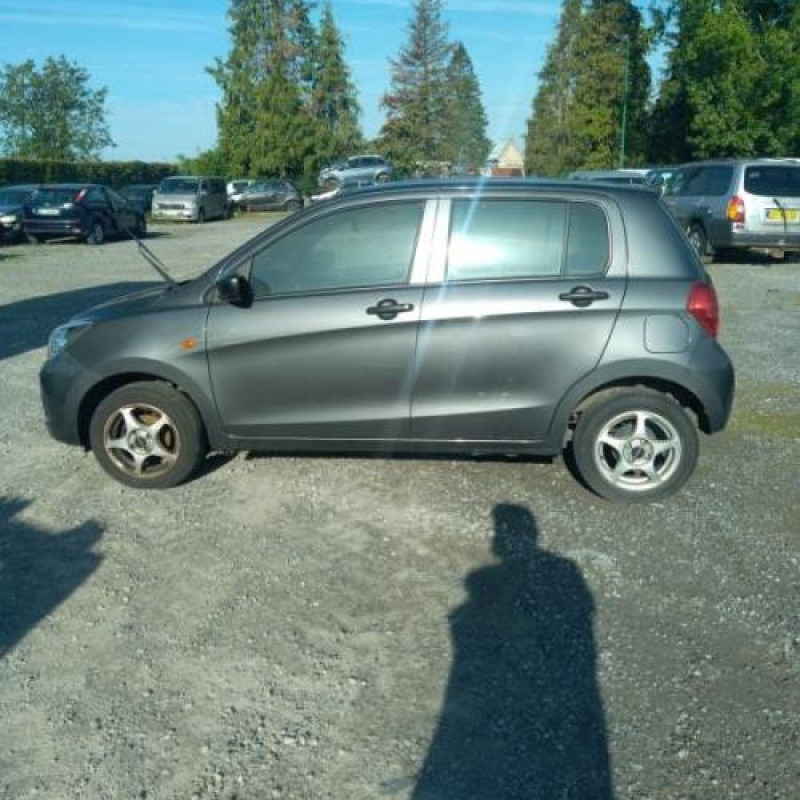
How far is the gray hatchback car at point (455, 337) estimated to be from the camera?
4676mm

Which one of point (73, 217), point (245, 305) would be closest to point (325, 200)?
point (245, 305)

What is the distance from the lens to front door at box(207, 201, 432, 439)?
4.75 m

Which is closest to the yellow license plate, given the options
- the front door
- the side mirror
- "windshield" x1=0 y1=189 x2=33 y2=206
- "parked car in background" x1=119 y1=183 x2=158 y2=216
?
the front door

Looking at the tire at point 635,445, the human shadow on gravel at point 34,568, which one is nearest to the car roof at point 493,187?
the tire at point 635,445

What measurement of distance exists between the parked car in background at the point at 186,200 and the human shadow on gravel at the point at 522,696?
3235 cm

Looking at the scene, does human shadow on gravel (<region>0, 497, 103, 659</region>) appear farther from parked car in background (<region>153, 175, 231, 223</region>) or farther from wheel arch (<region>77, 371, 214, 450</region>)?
parked car in background (<region>153, 175, 231, 223</region>)

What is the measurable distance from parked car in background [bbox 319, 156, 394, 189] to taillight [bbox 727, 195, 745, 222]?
31.1 meters

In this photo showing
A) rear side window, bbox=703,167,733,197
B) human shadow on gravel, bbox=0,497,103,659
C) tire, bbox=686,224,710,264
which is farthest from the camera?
tire, bbox=686,224,710,264

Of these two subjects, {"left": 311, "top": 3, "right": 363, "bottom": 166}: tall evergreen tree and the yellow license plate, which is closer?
the yellow license plate

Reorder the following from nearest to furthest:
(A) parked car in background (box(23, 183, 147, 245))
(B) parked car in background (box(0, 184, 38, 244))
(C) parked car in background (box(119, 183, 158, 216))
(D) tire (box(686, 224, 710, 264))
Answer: (D) tire (box(686, 224, 710, 264)), (A) parked car in background (box(23, 183, 147, 245)), (B) parked car in background (box(0, 184, 38, 244)), (C) parked car in background (box(119, 183, 158, 216))

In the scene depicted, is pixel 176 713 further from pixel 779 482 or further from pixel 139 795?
pixel 779 482

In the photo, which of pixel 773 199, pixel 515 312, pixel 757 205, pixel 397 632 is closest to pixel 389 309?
pixel 515 312

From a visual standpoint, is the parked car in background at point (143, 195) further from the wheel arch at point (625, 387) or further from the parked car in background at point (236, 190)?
the wheel arch at point (625, 387)

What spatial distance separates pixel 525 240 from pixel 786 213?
11.6 m
